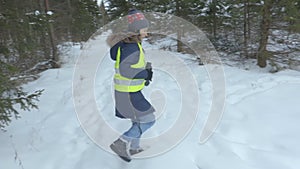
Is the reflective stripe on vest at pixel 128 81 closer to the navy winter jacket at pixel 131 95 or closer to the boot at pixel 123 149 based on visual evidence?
the navy winter jacket at pixel 131 95

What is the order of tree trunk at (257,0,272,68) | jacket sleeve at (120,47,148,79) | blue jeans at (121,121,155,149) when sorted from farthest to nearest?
tree trunk at (257,0,272,68)
blue jeans at (121,121,155,149)
jacket sleeve at (120,47,148,79)

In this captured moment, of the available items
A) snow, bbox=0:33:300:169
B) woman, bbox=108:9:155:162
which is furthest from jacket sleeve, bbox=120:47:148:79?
snow, bbox=0:33:300:169

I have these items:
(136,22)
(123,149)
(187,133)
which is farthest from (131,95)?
(187,133)

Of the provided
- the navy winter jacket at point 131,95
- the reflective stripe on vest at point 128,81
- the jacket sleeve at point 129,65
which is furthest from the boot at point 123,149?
the jacket sleeve at point 129,65

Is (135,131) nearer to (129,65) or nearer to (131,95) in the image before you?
(131,95)

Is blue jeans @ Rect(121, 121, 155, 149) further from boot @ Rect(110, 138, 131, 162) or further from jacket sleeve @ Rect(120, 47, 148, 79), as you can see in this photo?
jacket sleeve @ Rect(120, 47, 148, 79)

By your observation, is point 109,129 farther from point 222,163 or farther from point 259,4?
point 259,4

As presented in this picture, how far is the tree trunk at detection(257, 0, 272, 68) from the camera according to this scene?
8352 mm

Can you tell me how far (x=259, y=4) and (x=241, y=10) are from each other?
83 centimetres

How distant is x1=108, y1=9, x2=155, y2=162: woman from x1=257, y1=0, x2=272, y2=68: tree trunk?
6.39 metres

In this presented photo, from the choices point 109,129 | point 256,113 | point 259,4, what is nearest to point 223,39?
point 259,4

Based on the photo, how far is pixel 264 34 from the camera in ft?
28.7

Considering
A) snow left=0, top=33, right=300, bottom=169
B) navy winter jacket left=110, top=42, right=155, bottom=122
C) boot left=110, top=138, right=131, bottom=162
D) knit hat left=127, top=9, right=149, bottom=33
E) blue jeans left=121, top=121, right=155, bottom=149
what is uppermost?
knit hat left=127, top=9, right=149, bottom=33

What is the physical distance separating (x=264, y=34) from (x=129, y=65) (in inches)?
278
